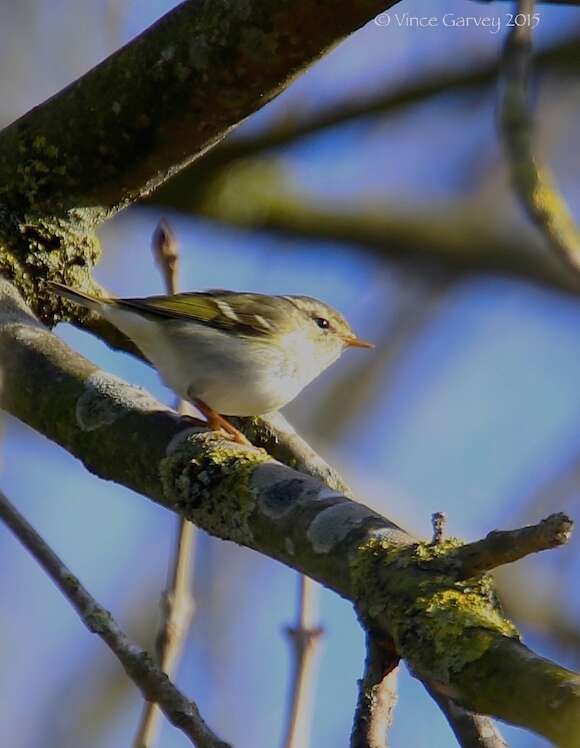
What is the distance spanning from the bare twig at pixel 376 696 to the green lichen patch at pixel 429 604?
0.08 meters

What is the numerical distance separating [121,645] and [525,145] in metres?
1.03

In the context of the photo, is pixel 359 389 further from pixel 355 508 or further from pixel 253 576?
pixel 355 508

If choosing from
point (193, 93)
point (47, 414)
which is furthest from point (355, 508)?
point (193, 93)

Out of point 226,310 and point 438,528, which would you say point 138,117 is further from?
point 226,310

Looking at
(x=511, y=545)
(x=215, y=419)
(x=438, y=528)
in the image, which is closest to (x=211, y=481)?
(x=438, y=528)

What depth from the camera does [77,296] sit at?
11.2ft

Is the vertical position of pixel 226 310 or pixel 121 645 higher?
pixel 226 310

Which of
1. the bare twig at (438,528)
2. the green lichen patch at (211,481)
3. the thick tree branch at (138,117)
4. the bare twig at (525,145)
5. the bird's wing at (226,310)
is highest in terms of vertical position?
the bird's wing at (226,310)

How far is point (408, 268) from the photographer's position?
16.2 ft

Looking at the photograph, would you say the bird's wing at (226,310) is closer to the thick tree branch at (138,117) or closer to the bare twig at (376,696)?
the thick tree branch at (138,117)

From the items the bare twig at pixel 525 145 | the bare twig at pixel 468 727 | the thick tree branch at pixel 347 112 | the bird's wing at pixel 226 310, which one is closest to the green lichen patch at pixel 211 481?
the bare twig at pixel 468 727

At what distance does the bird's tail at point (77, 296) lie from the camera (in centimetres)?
336

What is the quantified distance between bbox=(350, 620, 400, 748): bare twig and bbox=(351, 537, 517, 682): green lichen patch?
0.25ft

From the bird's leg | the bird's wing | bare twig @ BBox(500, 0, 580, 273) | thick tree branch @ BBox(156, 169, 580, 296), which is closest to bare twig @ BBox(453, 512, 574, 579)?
bare twig @ BBox(500, 0, 580, 273)
